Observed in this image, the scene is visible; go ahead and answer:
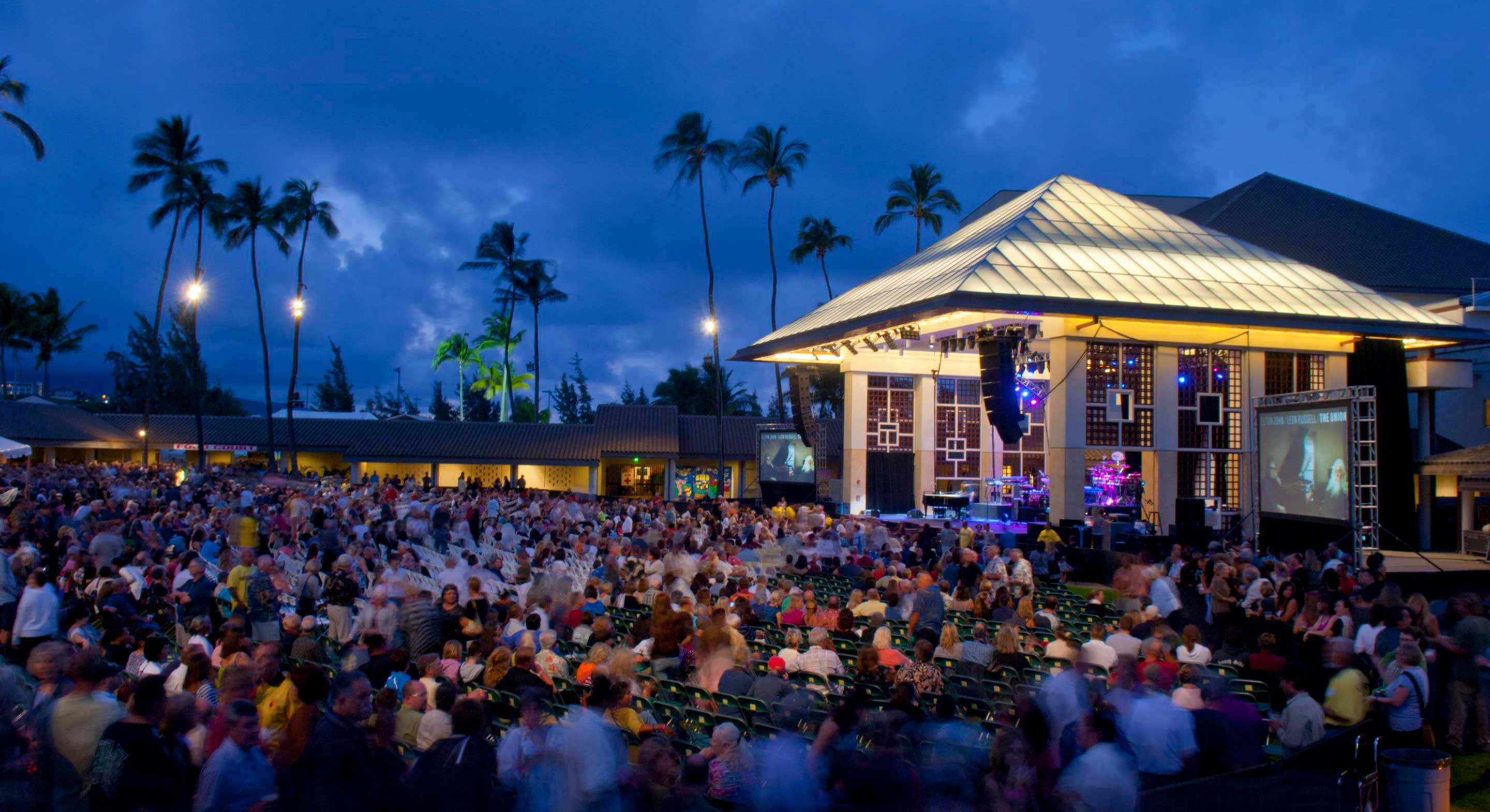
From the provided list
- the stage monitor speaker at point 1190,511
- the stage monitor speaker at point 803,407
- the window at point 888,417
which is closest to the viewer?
the stage monitor speaker at point 1190,511

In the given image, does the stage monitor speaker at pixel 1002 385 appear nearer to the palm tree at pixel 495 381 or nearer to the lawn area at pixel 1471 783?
the lawn area at pixel 1471 783

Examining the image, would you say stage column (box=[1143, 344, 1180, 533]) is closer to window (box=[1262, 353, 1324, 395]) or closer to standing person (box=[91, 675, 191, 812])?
window (box=[1262, 353, 1324, 395])

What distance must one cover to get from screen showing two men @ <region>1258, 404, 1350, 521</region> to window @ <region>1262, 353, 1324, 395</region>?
539 centimetres

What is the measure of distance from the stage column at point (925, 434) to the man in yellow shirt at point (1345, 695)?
67.6 feet

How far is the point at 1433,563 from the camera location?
54.4 feet

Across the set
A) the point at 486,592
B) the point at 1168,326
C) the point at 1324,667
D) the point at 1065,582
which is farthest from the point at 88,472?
the point at 1324,667

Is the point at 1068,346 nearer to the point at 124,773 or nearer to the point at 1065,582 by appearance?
the point at 1065,582

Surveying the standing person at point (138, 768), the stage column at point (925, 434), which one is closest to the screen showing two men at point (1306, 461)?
the stage column at point (925, 434)

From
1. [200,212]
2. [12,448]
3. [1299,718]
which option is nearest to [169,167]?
[200,212]

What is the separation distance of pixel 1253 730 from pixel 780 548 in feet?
36.1

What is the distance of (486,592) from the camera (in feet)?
33.9

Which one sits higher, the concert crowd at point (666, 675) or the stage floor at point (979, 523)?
the concert crowd at point (666, 675)

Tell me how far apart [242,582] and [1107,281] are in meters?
Answer: 17.0

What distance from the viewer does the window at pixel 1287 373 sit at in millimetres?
22188
